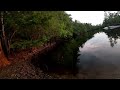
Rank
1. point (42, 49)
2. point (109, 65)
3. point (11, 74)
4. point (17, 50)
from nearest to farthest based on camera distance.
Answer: point (11, 74) < point (17, 50) < point (109, 65) < point (42, 49)

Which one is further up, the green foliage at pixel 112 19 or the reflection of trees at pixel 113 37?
the green foliage at pixel 112 19

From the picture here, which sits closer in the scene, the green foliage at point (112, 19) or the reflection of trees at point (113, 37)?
the reflection of trees at point (113, 37)

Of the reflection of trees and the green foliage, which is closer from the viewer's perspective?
the reflection of trees

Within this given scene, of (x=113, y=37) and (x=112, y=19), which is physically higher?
(x=112, y=19)

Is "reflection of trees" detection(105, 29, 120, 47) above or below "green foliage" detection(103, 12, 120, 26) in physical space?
below

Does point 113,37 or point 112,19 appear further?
point 112,19
